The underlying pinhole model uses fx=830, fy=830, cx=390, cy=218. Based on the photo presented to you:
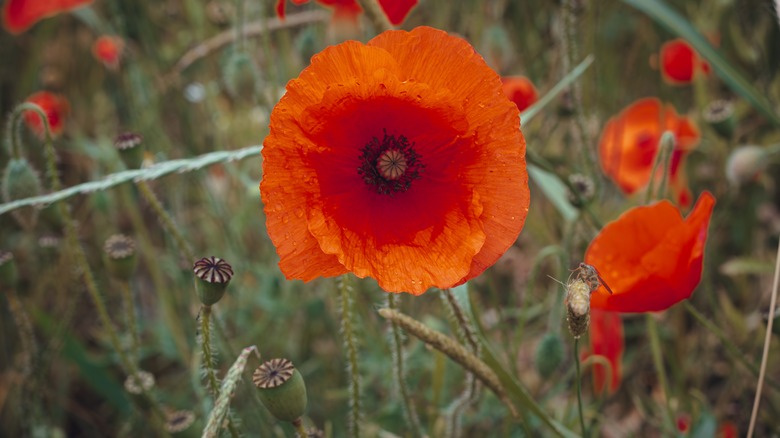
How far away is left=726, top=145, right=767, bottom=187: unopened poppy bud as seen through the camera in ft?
5.84

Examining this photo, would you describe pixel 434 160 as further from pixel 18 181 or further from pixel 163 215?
pixel 18 181

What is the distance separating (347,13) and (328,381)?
2.83 ft

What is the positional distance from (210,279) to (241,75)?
85 cm

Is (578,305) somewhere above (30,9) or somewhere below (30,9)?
below

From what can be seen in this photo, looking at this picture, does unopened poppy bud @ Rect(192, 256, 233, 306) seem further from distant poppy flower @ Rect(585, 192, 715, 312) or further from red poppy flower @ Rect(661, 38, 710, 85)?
red poppy flower @ Rect(661, 38, 710, 85)

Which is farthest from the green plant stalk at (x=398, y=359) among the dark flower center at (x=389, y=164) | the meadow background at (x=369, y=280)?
the dark flower center at (x=389, y=164)

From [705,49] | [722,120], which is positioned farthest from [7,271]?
[722,120]

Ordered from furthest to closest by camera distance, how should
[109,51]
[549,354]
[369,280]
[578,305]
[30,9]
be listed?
1. [109,51]
2. [30,9]
3. [369,280]
4. [549,354]
5. [578,305]

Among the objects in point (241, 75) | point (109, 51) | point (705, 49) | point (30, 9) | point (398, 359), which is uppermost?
point (30, 9)

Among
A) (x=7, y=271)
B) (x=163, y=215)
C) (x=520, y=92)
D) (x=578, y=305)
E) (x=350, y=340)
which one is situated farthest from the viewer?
(x=520, y=92)

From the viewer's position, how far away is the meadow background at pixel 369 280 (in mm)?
1547

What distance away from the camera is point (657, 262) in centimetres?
112

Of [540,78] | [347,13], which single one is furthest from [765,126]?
[347,13]

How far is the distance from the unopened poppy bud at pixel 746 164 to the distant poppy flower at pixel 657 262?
2.37ft
